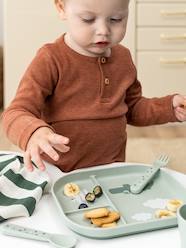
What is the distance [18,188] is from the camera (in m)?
0.70

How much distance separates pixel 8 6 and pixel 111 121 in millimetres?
1604

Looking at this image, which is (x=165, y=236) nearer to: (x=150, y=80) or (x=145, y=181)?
(x=145, y=181)

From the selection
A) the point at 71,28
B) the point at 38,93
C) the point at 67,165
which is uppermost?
the point at 71,28

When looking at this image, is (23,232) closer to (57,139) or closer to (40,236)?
(40,236)

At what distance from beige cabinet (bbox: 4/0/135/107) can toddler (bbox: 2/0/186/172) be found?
4.73ft

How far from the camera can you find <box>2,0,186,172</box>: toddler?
81cm

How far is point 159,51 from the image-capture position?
248 centimetres

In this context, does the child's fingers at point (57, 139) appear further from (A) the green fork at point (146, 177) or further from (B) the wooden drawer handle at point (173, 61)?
(B) the wooden drawer handle at point (173, 61)


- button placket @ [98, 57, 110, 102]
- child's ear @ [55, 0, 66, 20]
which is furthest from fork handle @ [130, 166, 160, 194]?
child's ear @ [55, 0, 66, 20]

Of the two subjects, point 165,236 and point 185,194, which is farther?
point 185,194

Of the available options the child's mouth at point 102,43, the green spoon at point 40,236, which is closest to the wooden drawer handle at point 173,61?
the child's mouth at point 102,43

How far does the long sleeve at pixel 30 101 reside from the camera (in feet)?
2.37

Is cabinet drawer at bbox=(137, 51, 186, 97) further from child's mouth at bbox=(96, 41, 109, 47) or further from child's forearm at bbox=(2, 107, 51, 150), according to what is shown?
child's forearm at bbox=(2, 107, 51, 150)

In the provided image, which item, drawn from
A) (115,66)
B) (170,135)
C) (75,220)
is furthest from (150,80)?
(75,220)
